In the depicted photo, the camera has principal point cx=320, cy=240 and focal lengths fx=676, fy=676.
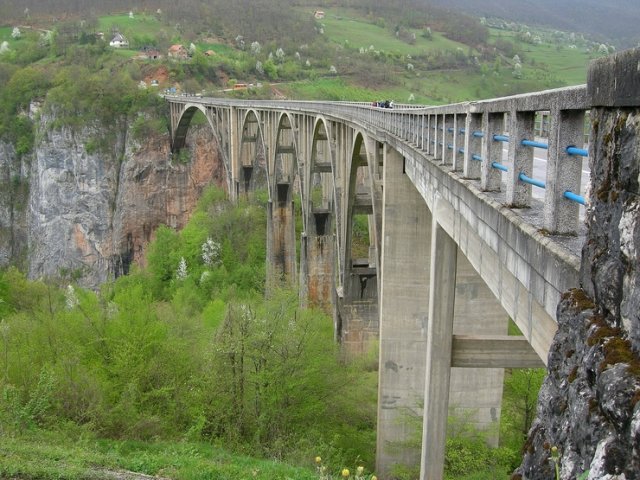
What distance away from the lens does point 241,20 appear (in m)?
126

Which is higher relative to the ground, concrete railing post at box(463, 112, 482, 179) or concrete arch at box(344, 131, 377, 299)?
concrete railing post at box(463, 112, 482, 179)

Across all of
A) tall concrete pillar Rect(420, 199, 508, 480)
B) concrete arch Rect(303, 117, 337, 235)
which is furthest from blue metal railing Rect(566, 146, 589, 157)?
concrete arch Rect(303, 117, 337, 235)

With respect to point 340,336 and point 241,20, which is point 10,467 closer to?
point 340,336

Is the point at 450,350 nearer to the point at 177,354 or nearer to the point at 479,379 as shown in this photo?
the point at 479,379

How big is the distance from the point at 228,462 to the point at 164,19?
4875 inches

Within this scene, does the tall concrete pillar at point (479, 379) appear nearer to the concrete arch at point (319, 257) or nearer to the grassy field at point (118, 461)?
the grassy field at point (118, 461)

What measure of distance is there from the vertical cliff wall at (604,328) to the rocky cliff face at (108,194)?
185 ft

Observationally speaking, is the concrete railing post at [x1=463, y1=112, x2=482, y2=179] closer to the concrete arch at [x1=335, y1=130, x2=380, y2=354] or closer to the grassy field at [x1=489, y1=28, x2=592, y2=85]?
the concrete arch at [x1=335, y1=130, x2=380, y2=354]

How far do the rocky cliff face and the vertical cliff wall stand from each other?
56497mm

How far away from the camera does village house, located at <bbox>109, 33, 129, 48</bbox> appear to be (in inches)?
3873

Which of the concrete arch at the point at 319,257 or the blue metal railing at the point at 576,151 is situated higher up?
the blue metal railing at the point at 576,151

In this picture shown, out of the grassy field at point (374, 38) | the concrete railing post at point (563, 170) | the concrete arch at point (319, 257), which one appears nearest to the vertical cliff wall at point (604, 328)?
the concrete railing post at point (563, 170)

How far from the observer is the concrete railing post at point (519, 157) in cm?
580

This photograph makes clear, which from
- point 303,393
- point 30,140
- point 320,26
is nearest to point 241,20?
point 320,26
